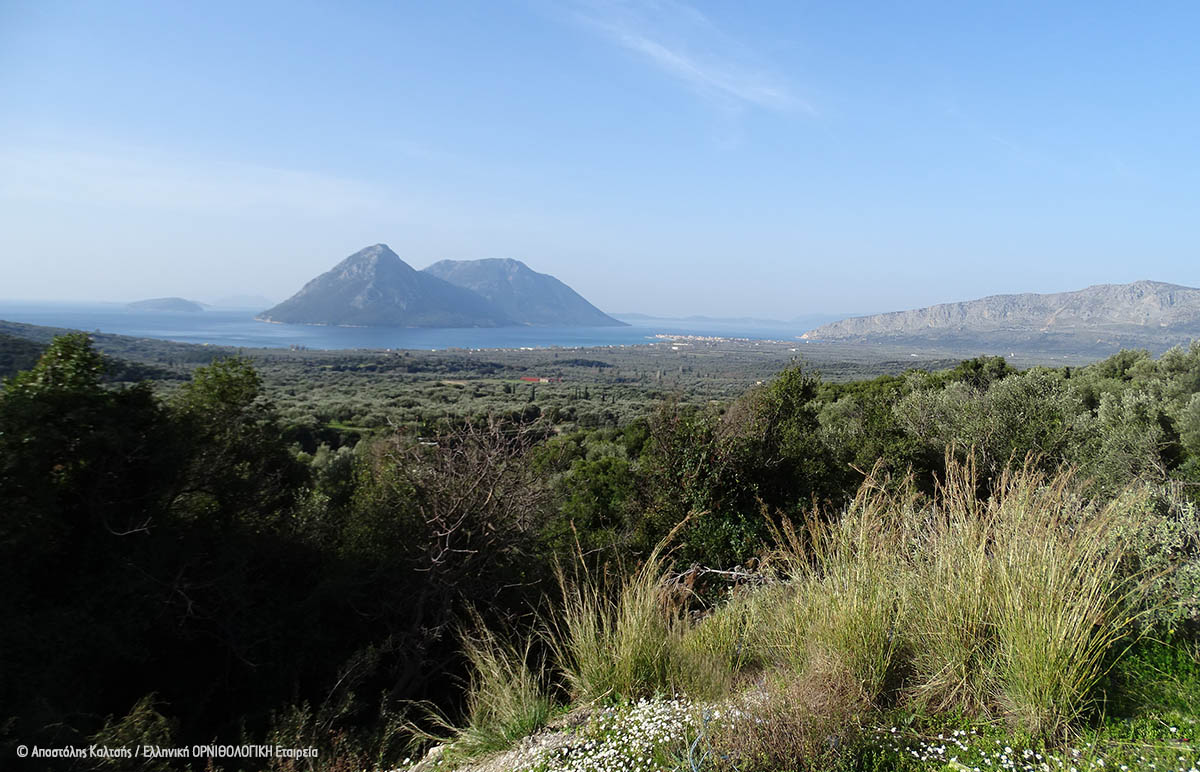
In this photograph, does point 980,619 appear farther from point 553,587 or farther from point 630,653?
point 553,587

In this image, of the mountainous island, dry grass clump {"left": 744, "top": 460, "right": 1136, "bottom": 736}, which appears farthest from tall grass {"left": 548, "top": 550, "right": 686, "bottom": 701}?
the mountainous island

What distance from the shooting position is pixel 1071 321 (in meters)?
146

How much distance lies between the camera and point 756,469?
945 cm

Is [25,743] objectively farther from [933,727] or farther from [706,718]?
[933,727]

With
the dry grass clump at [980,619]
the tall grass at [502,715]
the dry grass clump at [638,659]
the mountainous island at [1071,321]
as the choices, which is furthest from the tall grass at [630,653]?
the mountainous island at [1071,321]

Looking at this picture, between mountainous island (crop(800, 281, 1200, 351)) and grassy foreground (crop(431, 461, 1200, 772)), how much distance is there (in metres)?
104

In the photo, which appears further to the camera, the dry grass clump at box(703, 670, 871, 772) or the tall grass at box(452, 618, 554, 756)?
the tall grass at box(452, 618, 554, 756)

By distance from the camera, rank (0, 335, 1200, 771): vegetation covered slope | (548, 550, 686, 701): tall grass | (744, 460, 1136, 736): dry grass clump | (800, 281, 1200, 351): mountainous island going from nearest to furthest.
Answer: (744, 460, 1136, 736): dry grass clump, (0, 335, 1200, 771): vegetation covered slope, (548, 550, 686, 701): tall grass, (800, 281, 1200, 351): mountainous island

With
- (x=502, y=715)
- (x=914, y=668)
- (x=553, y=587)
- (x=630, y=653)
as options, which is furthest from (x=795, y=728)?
(x=553, y=587)

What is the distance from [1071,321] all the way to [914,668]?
18895 cm

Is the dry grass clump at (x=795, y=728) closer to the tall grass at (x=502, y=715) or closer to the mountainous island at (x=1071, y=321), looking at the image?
the tall grass at (x=502, y=715)

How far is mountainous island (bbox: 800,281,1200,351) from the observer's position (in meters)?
99.1

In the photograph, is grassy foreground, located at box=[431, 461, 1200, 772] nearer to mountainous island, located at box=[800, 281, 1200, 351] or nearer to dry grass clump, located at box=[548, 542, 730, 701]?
dry grass clump, located at box=[548, 542, 730, 701]

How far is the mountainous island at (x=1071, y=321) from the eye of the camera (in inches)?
3900
